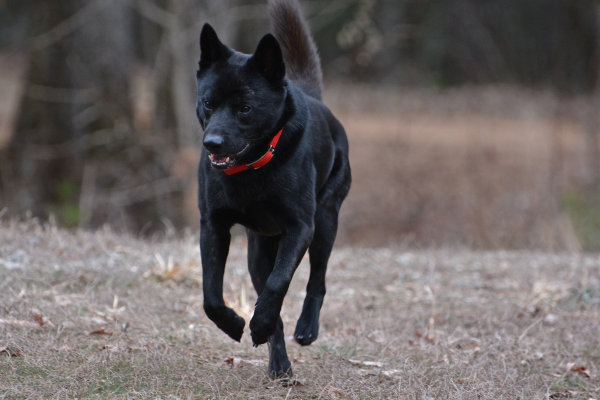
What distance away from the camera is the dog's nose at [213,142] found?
9.08ft

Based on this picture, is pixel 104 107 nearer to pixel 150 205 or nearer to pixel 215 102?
pixel 150 205

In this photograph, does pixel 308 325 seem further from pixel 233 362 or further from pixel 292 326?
pixel 292 326

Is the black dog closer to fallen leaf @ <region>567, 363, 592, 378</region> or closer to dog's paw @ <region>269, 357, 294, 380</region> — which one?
dog's paw @ <region>269, 357, 294, 380</region>

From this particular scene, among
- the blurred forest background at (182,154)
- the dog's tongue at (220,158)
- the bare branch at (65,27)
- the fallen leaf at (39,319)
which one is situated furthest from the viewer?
the bare branch at (65,27)

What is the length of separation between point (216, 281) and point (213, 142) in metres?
0.71

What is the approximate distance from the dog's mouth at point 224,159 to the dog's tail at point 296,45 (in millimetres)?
1197

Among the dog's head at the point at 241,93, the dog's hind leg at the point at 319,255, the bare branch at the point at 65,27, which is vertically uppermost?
the bare branch at the point at 65,27

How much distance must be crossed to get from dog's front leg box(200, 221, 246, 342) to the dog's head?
0.40 meters

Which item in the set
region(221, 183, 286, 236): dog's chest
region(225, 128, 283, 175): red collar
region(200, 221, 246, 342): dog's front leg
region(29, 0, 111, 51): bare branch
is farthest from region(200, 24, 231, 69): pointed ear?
region(29, 0, 111, 51): bare branch

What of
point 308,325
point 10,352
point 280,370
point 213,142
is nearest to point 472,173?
point 308,325

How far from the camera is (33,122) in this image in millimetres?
9945

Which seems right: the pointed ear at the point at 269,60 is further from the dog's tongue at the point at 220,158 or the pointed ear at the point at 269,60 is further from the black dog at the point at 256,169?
the dog's tongue at the point at 220,158

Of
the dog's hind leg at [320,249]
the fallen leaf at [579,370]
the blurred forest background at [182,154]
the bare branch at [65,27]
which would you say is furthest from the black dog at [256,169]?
the bare branch at [65,27]

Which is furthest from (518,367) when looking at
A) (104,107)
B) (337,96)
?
(337,96)
